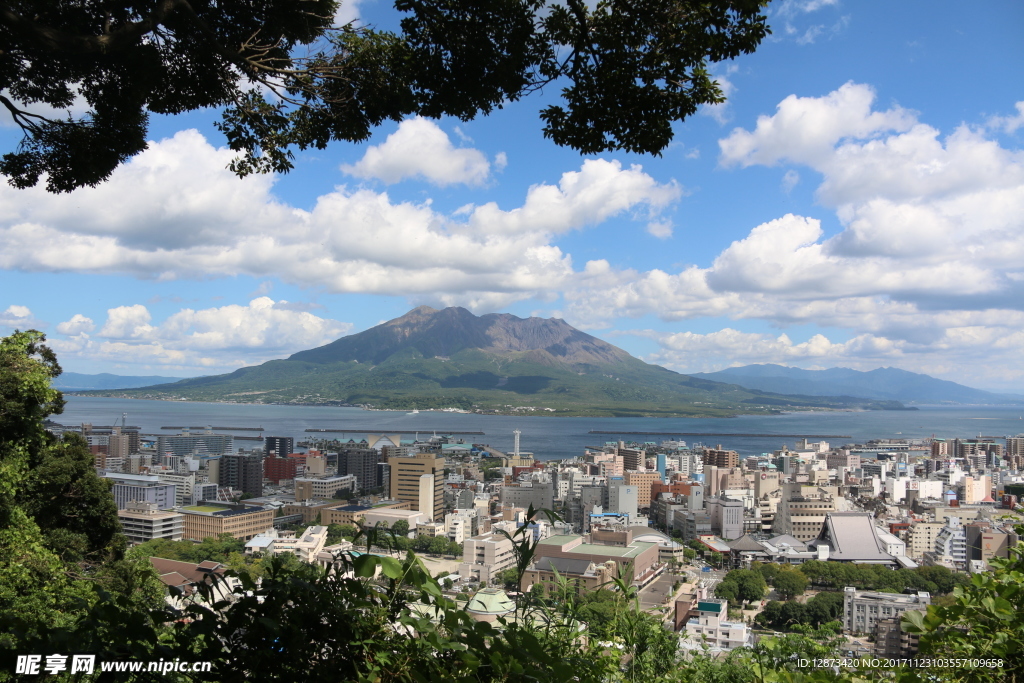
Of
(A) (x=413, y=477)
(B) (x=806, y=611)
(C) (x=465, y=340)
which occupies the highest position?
(C) (x=465, y=340)

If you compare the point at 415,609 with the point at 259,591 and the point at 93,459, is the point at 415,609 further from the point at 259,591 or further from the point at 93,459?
the point at 93,459

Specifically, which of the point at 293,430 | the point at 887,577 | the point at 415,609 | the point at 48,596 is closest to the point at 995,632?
the point at 415,609

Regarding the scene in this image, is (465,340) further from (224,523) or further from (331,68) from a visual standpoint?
(331,68)

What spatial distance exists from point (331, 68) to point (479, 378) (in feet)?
290

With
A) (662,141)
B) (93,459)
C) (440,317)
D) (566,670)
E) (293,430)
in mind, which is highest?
(440,317)

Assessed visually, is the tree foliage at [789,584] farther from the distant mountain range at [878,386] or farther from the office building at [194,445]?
the distant mountain range at [878,386]

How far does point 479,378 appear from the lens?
294 feet

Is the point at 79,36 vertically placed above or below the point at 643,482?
above

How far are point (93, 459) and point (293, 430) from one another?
144 feet

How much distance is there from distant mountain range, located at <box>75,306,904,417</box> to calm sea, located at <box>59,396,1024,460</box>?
469 centimetres

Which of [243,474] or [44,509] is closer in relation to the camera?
[44,509]

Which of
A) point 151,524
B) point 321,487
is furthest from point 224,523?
point 321,487

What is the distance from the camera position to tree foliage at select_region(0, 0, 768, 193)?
136cm

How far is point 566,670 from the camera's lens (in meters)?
0.59
